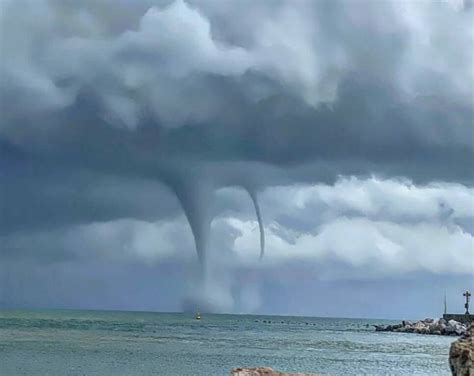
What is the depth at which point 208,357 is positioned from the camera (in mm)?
59250

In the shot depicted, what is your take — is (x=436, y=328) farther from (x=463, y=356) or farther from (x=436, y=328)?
(x=463, y=356)

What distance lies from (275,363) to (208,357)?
24.7 ft

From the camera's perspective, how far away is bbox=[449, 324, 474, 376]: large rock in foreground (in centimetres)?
1570

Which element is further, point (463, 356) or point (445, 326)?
point (445, 326)

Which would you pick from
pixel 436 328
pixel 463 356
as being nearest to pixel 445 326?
pixel 436 328

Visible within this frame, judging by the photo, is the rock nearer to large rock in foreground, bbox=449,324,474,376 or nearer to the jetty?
the jetty

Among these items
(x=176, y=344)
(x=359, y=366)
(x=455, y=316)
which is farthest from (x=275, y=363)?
(x=455, y=316)

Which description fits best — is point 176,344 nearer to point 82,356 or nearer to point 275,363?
point 82,356

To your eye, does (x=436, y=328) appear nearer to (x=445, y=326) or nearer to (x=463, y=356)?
(x=445, y=326)

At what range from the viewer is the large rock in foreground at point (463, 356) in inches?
618

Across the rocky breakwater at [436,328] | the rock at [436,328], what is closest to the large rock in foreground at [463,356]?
the rocky breakwater at [436,328]

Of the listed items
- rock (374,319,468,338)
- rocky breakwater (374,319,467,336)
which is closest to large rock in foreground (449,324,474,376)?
rocky breakwater (374,319,467,336)

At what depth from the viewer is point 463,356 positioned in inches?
627

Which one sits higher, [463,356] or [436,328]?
[436,328]
